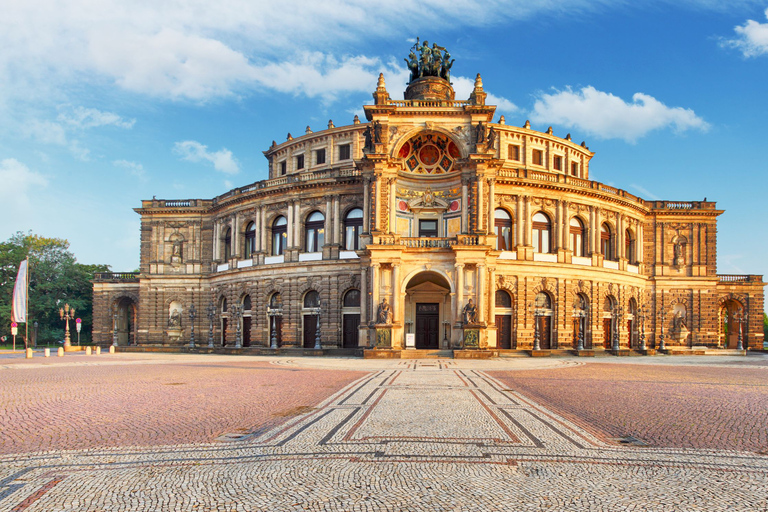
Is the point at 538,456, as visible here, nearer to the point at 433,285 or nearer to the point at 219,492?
the point at 219,492

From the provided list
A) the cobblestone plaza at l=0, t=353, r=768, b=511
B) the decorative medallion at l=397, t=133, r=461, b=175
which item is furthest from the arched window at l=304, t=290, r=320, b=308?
the cobblestone plaza at l=0, t=353, r=768, b=511

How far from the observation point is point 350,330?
47562 millimetres

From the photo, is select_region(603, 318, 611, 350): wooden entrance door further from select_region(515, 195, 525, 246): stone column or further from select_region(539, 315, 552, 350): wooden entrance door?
Result: select_region(515, 195, 525, 246): stone column

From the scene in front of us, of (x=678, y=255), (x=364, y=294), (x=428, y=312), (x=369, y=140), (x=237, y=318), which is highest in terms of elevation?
(x=369, y=140)

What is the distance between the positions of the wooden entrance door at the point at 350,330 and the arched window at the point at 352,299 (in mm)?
876

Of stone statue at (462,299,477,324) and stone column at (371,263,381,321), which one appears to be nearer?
stone statue at (462,299,477,324)

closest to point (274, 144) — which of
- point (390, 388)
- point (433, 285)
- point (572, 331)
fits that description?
point (433, 285)

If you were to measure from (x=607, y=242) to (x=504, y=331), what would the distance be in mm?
14247

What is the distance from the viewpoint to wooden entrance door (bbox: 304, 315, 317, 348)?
49.1m

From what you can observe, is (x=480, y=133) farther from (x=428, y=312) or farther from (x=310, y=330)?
(x=310, y=330)

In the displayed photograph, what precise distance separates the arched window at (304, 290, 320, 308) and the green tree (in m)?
38.4

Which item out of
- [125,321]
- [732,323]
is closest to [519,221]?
[732,323]

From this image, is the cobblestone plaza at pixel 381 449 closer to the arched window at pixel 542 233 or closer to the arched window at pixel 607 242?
the arched window at pixel 542 233

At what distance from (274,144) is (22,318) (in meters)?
27.8
